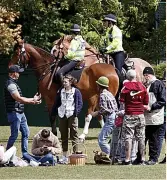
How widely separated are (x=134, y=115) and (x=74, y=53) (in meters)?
5.43

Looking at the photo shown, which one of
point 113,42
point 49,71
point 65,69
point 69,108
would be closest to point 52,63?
point 49,71

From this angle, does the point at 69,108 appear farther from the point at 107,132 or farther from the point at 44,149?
the point at 44,149

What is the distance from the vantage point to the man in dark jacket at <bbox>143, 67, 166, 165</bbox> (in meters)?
15.0

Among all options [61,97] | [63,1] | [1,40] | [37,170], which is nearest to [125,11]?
[63,1]

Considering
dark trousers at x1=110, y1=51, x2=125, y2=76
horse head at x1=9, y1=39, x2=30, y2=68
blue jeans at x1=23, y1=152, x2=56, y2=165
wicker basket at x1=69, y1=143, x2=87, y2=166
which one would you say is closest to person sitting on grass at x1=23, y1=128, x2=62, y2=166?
blue jeans at x1=23, y1=152, x2=56, y2=165

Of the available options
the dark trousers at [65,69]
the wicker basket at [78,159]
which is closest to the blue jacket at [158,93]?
the wicker basket at [78,159]

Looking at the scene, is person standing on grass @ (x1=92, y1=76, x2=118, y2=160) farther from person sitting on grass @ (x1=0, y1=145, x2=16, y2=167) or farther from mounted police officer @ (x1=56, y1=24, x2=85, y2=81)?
mounted police officer @ (x1=56, y1=24, x2=85, y2=81)

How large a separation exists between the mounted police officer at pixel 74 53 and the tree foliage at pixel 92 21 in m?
7.78

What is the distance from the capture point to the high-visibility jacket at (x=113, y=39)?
19609 millimetres

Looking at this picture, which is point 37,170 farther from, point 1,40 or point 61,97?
point 1,40

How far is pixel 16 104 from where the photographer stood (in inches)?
611

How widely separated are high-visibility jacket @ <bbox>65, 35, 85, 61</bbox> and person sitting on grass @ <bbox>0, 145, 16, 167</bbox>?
5.55 meters

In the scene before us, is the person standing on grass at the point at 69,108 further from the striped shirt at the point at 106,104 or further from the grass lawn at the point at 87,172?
the grass lawn at the point at 87,172

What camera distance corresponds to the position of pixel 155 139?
594 inches
